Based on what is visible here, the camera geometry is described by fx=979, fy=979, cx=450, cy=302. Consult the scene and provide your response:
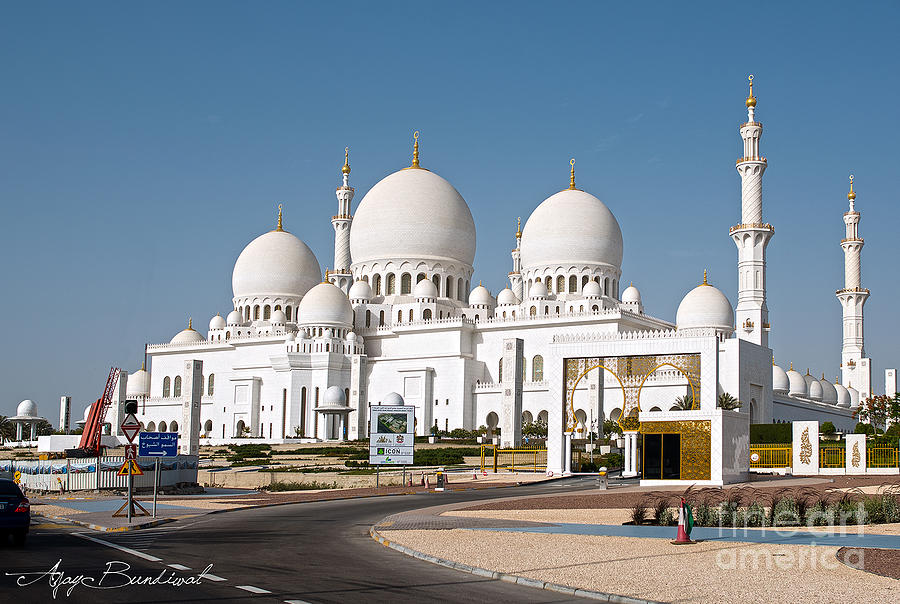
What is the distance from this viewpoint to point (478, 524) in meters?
17.5

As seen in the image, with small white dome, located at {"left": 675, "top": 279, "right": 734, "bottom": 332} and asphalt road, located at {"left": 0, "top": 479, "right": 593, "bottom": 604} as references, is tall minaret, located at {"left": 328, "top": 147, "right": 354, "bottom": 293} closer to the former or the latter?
small white dome, located at {"left": 675, "top": 279, "right": 734, "bottom": 332}

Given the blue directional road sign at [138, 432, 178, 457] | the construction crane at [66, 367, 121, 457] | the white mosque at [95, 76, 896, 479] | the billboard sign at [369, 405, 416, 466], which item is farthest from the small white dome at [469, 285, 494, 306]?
the blue directional road sign at [138, 432, 178, 457]

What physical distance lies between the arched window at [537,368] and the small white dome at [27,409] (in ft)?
145

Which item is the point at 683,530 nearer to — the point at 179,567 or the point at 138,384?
the point at 179,567

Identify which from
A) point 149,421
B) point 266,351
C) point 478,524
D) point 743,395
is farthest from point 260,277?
point 478,524

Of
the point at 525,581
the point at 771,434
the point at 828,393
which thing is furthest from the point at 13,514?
the point at 828,393

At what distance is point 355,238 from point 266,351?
36.1 ft

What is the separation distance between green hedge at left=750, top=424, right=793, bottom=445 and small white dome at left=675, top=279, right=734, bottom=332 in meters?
20.9

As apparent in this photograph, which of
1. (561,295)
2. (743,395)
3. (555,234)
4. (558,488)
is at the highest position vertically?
(555,234)

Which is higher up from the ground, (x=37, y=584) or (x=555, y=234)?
(x=555, y=234)

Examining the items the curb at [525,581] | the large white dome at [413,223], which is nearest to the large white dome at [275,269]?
the large white dome at [413,223]

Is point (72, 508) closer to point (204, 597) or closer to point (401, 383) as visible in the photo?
Result: point (204, 597)

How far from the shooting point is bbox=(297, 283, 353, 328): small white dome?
69.3 meters

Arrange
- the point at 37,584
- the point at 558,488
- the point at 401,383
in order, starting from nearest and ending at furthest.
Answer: the point at 37,584
the point at 558,488
the point at 401,383
